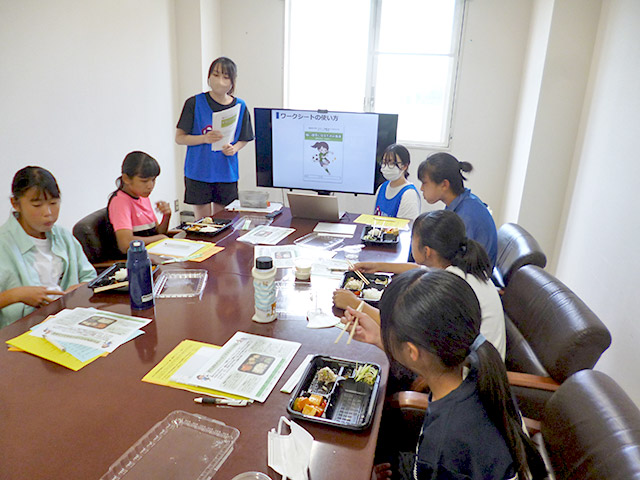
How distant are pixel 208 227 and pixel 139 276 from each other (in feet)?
3.02

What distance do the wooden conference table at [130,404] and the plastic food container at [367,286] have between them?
24 cm

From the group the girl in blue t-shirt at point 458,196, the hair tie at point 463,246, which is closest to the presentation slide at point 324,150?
the girl in blue t-shirt at point 458,196

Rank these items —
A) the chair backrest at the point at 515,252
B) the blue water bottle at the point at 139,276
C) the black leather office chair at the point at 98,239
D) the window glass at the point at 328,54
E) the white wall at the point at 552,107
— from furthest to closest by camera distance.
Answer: the window glass at the point at 328,54
the white wall at the point at 552,107
the black leather office chair at the point at 98,239
the chair backrest at the point at 515,252
the blue water bottle at the point at 139,276

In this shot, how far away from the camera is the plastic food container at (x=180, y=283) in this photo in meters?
1.59

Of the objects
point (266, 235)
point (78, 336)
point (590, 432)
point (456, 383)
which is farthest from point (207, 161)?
point (590, 432)

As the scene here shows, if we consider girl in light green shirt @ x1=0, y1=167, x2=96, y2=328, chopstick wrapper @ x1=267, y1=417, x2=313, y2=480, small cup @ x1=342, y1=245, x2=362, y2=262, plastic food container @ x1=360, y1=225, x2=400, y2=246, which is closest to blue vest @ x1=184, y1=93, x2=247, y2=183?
plastic food container @ x1=360, y1=225, x2=400, y2=246

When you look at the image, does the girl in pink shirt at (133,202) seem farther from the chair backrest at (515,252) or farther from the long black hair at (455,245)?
the chair backrest at (515,252)

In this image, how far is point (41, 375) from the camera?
1099 mm

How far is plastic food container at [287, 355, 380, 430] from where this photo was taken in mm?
982

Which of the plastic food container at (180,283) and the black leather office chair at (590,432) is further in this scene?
the plastic food container at (180,283)

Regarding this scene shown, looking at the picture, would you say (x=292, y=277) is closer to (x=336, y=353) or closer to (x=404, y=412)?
(x=336, y=353)

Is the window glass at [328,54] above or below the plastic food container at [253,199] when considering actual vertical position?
above

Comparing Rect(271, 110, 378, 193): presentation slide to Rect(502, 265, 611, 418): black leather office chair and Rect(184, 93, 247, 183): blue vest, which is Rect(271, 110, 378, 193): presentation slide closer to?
Rect(184, 93, 247, 183): blue vest

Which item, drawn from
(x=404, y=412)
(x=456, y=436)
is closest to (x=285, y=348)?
(x=404, y=412)
